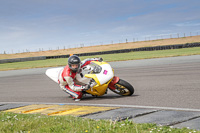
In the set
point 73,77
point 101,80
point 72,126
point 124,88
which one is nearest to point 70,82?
point 73,77

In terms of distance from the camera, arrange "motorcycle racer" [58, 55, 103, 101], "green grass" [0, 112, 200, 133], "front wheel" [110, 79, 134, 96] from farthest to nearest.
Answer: "front wheel" [110, 79, 134, 96]
"motorcycle racer" [58, 55, 103, 101]
"green grass" [0, 112, 200, 133]

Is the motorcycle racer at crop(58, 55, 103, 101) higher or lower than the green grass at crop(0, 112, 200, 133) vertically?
higher

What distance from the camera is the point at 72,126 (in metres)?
4.64

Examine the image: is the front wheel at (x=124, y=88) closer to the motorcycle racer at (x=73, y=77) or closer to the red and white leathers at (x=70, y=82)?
the motorcycle racer at (x=73, y=77)

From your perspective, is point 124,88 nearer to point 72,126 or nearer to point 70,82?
point 70,82

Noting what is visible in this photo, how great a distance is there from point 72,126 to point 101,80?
3.25m

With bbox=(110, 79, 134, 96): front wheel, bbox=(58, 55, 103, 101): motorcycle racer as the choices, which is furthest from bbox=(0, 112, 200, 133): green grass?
bbox=(110, 79, 134, 96): front wheel

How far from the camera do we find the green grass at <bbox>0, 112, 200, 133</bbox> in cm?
421

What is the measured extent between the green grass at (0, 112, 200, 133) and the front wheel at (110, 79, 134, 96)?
2888 millimetres

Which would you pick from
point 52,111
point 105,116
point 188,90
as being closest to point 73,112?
point 52,111

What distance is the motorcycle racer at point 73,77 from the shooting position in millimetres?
7801

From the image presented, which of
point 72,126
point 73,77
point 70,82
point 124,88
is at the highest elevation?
point 73,77

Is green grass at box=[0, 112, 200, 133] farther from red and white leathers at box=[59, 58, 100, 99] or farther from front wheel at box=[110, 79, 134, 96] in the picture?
front wheel at box=[110, 79, 134, 96]

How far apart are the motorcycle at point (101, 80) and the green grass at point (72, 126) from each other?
2.62 meters
